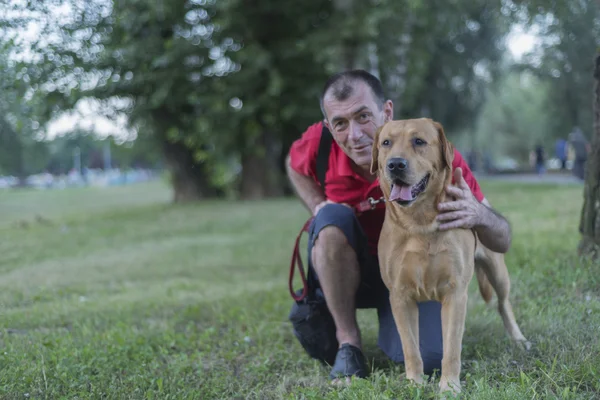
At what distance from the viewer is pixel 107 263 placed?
320 inches

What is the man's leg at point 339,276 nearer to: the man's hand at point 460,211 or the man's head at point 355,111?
the man's head at point 355,111

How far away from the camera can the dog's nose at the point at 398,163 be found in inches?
111

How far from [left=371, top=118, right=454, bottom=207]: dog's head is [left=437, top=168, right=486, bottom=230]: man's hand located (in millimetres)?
76

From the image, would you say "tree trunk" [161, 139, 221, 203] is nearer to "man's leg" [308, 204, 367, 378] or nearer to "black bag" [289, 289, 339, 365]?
"black bag" [289, 289, 339, 365]

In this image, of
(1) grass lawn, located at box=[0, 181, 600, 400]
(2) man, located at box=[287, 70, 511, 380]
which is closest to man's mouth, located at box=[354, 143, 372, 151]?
(2) man, located at box=[287, 70, 511, 380]

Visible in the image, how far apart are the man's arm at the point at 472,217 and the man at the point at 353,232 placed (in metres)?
0.02

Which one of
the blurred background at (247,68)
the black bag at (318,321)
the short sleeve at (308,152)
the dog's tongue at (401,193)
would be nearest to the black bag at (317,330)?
the black bag at (318,321)

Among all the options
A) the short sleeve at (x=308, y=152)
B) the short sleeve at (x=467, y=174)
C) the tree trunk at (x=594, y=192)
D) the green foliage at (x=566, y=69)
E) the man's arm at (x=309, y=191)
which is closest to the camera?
the short sleeve at (x=467, y=174)

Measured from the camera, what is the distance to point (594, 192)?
443 centimetres

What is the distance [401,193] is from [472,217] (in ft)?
1.40

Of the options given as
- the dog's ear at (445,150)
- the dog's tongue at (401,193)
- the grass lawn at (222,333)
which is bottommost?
the grass lawn at (222,333)

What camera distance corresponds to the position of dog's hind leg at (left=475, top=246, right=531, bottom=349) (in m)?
3.49

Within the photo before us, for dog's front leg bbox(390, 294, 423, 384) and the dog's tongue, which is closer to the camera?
the dog's tongue

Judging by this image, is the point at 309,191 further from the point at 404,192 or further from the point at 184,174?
the point at 184,174
